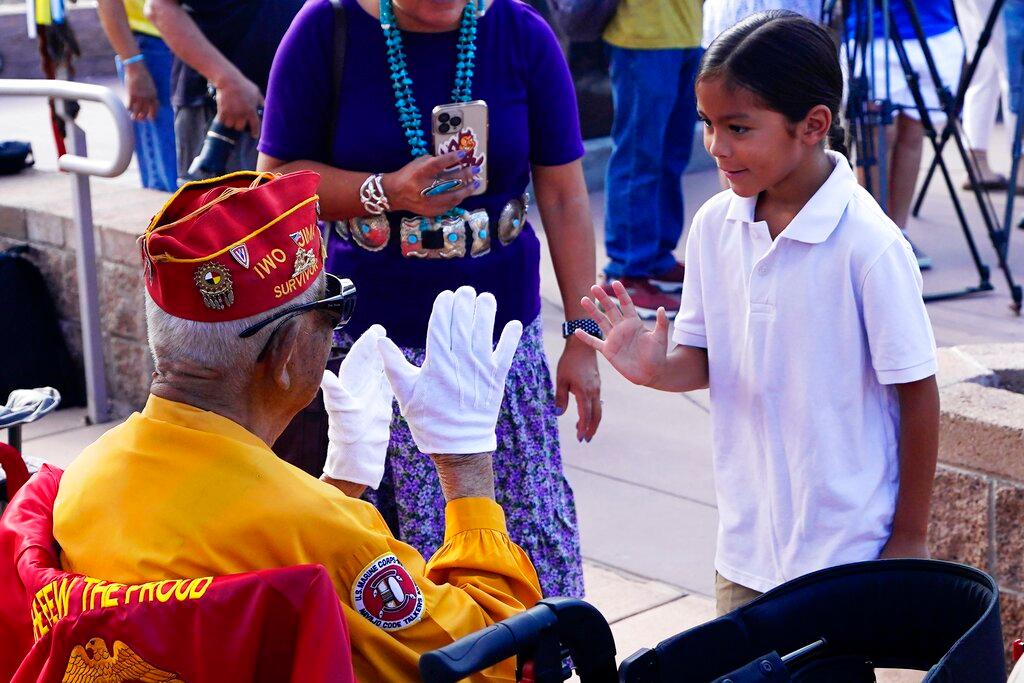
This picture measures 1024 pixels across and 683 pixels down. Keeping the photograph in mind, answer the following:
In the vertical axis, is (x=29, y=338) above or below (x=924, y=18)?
below

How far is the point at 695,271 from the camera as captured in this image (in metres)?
2.48

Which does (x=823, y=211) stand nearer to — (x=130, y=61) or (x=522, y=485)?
(x=522, y=485)

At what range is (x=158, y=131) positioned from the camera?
604 centimetres

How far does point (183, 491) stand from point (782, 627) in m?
0.81

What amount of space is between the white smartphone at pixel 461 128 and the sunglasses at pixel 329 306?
0.82 meters

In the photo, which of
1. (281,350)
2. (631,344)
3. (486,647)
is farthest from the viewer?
(631,344)

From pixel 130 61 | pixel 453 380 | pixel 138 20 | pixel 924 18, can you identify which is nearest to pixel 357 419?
pixel 453 380

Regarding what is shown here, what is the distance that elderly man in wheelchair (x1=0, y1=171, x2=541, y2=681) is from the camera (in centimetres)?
158

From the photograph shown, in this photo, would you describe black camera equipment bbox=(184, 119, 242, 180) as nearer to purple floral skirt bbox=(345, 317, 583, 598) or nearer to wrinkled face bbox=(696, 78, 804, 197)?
purple floral skirt bbox=(345, 317, 583, 598)

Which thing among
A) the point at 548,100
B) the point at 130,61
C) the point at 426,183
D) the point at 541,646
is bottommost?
the point at 130,61

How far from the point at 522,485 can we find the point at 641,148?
3.61 meters

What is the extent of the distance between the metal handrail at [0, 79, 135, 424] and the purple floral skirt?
2.09 metres

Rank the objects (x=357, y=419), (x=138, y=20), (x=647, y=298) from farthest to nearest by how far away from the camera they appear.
Answer: (x=647, y=298) → (x=138, y=20) → (x=357, y=419)

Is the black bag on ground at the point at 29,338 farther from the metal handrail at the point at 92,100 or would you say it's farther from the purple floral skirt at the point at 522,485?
the purple floral skirt at the point at 522,485
